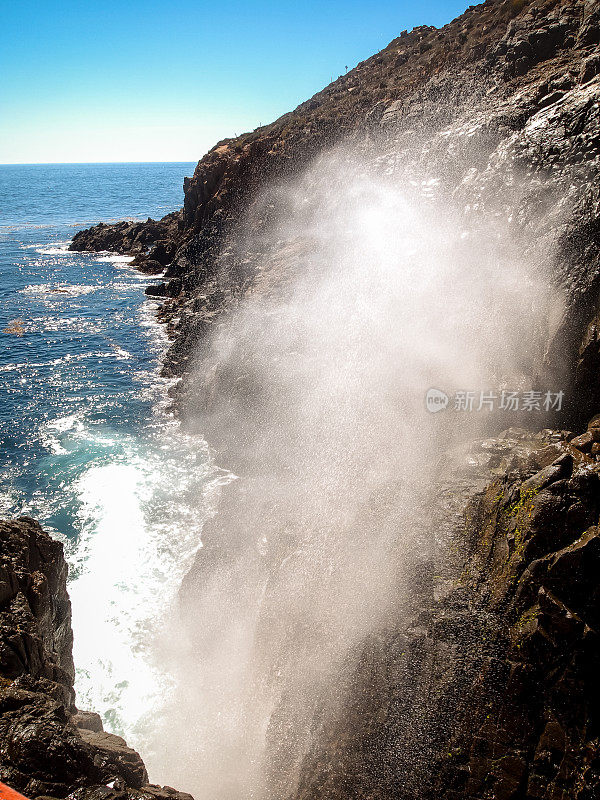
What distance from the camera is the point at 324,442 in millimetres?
16156

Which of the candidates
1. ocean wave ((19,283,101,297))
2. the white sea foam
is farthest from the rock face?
the white sea foam

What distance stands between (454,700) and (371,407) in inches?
363

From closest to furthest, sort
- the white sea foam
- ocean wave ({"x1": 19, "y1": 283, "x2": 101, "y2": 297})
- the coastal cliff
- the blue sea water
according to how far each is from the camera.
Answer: the coastal cliff < the blue sea water < ocean wave ({"x1": 19, "y1": 283, "x2": 101, "y2": 297}) < the white sea foam

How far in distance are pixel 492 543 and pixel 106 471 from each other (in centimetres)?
1544

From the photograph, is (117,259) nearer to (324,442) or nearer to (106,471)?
(106,471)

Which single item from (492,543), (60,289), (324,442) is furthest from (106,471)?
(60,289)

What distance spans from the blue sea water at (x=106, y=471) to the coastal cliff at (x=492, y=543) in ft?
4.64

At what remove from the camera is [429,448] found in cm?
1289

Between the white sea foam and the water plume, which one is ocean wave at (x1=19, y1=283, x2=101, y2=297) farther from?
the water plume

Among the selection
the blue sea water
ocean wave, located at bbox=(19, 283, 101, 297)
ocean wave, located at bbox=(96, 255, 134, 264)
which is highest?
ocean wave, located at bbox=(96, 255, 134, 264)

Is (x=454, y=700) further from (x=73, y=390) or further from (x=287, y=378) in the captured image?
(x=73, y=390)

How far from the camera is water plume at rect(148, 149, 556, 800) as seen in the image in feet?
31.3

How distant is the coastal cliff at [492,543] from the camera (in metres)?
6.92

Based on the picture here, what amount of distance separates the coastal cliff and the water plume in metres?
0.15
